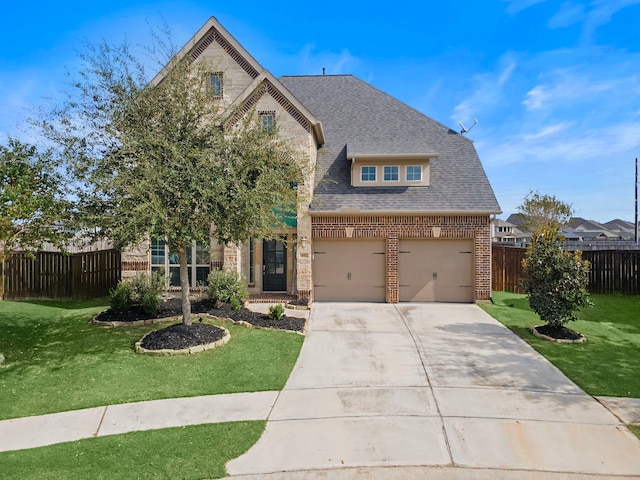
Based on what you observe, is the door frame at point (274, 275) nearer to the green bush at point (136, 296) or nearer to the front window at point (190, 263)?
the front window at point (190, 263)

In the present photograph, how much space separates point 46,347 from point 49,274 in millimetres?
6120

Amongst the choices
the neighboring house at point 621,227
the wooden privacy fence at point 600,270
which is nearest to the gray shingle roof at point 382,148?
the wooden privacy fence at point 600,270

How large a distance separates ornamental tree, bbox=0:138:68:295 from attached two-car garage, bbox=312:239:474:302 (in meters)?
7.87

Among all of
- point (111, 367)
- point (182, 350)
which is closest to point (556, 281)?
point (182, 350)

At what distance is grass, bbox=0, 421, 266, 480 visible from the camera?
4.37 meters

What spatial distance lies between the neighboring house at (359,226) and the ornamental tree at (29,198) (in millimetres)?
4405

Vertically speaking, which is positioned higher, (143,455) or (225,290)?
(225,290)

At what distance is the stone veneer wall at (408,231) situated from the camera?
13.5 metres

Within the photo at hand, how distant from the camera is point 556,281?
9812 millimetres

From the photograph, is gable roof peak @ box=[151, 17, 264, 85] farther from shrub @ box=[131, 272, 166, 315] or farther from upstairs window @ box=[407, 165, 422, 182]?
shrub @ box=[131, 272, 166, 315]

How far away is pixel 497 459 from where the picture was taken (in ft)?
15.2

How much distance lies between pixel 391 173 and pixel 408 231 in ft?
7.83

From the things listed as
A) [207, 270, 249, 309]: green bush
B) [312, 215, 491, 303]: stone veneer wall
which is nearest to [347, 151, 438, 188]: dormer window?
[312, 215, 491, 303]: stone veneer wall

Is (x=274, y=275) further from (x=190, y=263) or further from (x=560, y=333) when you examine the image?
(x=560, y=333)
